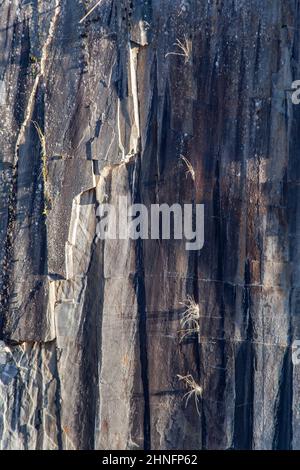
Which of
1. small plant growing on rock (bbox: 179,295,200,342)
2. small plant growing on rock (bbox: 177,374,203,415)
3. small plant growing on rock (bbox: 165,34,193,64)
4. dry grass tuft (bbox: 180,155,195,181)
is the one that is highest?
small plant growing on rock (bbox: 165,34,193,64)

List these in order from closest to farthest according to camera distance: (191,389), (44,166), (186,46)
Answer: (191,389) < (186,46) < (44,166)

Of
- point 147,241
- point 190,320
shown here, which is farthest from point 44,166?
point 190,320

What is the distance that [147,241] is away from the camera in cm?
569

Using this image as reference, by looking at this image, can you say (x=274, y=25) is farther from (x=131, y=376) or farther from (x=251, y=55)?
(x=131, y=376)

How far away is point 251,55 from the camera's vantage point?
18.2 ft

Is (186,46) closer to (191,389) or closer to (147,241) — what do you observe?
(147,241)

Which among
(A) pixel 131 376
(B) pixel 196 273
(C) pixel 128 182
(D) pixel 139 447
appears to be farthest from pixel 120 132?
(D) pixel 139 447

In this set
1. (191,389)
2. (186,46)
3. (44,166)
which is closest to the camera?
(191,389)

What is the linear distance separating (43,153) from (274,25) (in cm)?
233

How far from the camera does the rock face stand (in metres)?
5.50

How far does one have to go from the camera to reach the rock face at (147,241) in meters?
5.50

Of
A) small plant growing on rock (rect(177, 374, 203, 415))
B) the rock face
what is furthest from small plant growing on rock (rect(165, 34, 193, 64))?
small plant growing on rock (rect(177, 374, 203, 415))

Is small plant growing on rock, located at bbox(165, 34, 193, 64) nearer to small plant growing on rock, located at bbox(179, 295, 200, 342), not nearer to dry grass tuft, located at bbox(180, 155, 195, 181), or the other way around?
dry grass tuft, located at bbox(180, 155, 195, 181)

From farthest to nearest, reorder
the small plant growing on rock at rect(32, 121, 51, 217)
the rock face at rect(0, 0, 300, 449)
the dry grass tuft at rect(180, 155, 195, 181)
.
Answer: the small plant growing on rock at rect(32, 121, 51, 217), the dry grass tuft at rect(180, 155, 195, 181), the rock face at rect(0, 0, 300, 449)
